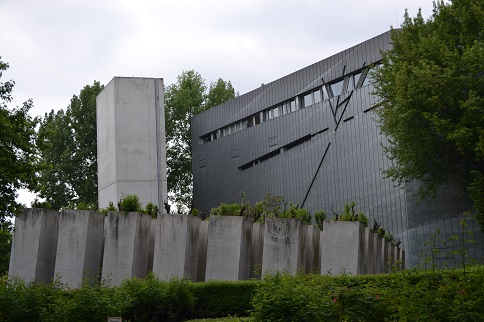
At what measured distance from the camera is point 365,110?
46.1 meters

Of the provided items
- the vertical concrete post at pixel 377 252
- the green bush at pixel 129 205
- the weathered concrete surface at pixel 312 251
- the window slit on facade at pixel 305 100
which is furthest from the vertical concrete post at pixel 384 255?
the green bush at pixel 129 205

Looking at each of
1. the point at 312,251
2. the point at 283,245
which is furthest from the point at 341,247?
the point at 312,251

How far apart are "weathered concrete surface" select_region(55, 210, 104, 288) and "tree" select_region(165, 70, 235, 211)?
42.5 metres

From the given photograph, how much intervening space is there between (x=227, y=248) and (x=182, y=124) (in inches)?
1933

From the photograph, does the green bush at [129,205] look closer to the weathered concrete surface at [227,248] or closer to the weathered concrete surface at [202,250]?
the weathered concrete surface at [202,250]

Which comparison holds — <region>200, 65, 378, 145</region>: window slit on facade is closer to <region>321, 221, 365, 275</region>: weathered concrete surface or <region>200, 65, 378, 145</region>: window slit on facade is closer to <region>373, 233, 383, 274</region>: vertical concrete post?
<region>373, 233, 383, 274</region>: vertical concrete post

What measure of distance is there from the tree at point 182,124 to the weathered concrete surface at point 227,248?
145 feet

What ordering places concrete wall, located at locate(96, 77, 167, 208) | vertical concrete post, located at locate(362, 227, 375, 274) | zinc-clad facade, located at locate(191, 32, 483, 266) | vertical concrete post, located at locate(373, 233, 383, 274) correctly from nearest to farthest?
vertical concrete post, located at locate(362, 227, 375, 274), vertical concrete post, located at locate(373, 233, 383, 274), zinc-clad facade, located at locate(191, 32, 483, 266), concrete wall, located at locate(96, 77, 167, 208)

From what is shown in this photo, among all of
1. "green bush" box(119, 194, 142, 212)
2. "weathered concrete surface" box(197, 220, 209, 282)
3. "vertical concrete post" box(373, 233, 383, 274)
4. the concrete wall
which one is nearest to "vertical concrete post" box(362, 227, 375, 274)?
"vertical concrete post" box(373, 233, 383, 274)

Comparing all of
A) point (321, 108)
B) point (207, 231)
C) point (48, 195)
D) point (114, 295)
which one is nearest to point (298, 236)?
point (207, 231)

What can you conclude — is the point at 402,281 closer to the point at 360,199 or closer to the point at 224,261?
the point at 224,261

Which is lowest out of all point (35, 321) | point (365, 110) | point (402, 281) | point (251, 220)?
point (35, 321)

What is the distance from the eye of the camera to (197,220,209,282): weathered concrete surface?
96.8 ft

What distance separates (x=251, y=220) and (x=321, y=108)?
22786 millimetres
